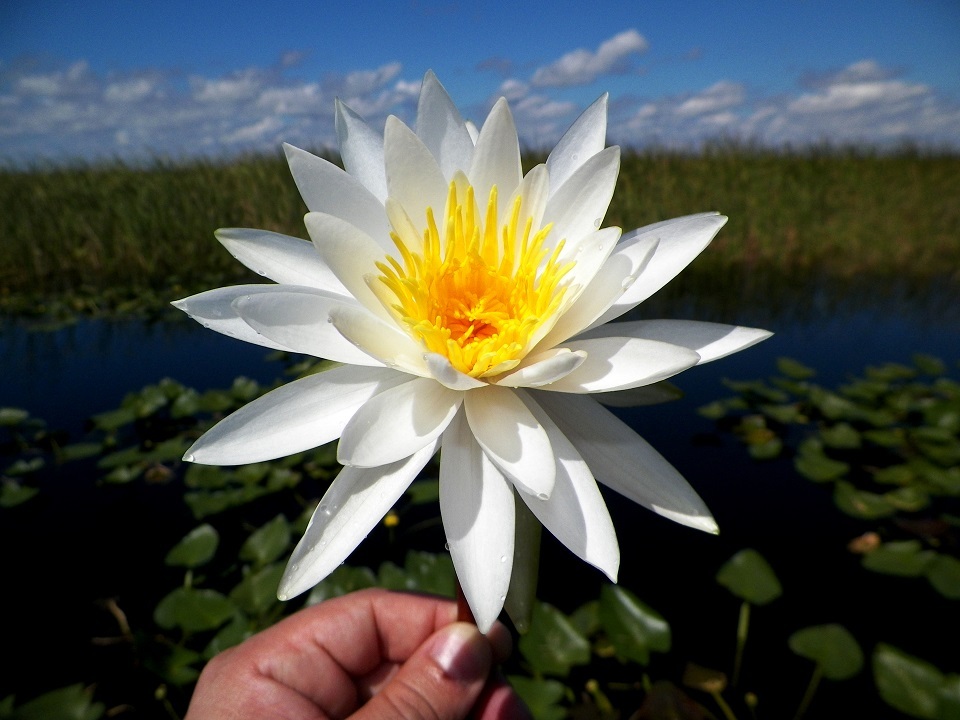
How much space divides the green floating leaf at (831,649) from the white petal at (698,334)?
4.20ft

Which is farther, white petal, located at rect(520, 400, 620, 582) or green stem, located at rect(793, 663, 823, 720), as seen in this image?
green stem, located at rect(793, 663, 823, 720)

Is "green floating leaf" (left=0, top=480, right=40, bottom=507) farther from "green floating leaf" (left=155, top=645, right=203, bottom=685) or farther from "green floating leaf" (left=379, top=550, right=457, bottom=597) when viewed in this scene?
"green floating leaf" (left=379, top=550, right=457, bottom=597)

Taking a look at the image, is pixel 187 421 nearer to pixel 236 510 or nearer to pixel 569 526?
pixel 236 510

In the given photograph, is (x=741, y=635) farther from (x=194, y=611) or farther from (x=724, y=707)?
(x=194, y=611)

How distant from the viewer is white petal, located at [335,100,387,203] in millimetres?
921

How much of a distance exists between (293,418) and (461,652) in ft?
1.91

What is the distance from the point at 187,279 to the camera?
4.95m

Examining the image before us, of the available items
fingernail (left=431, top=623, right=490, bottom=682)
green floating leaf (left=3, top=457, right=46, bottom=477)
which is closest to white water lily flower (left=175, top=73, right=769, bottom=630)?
fingernail (left=431, top=623, right=490, bottom=682)

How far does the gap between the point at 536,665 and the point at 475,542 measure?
1.05m

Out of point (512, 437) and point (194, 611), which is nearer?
point (512, 437)

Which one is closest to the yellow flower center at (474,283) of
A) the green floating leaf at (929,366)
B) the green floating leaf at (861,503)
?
the green floating leaf at (861,503)

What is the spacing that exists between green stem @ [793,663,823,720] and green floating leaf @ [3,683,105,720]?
195 cm

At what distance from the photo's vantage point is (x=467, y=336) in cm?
84

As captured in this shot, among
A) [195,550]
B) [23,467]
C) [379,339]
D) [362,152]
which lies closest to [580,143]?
[362,152]
